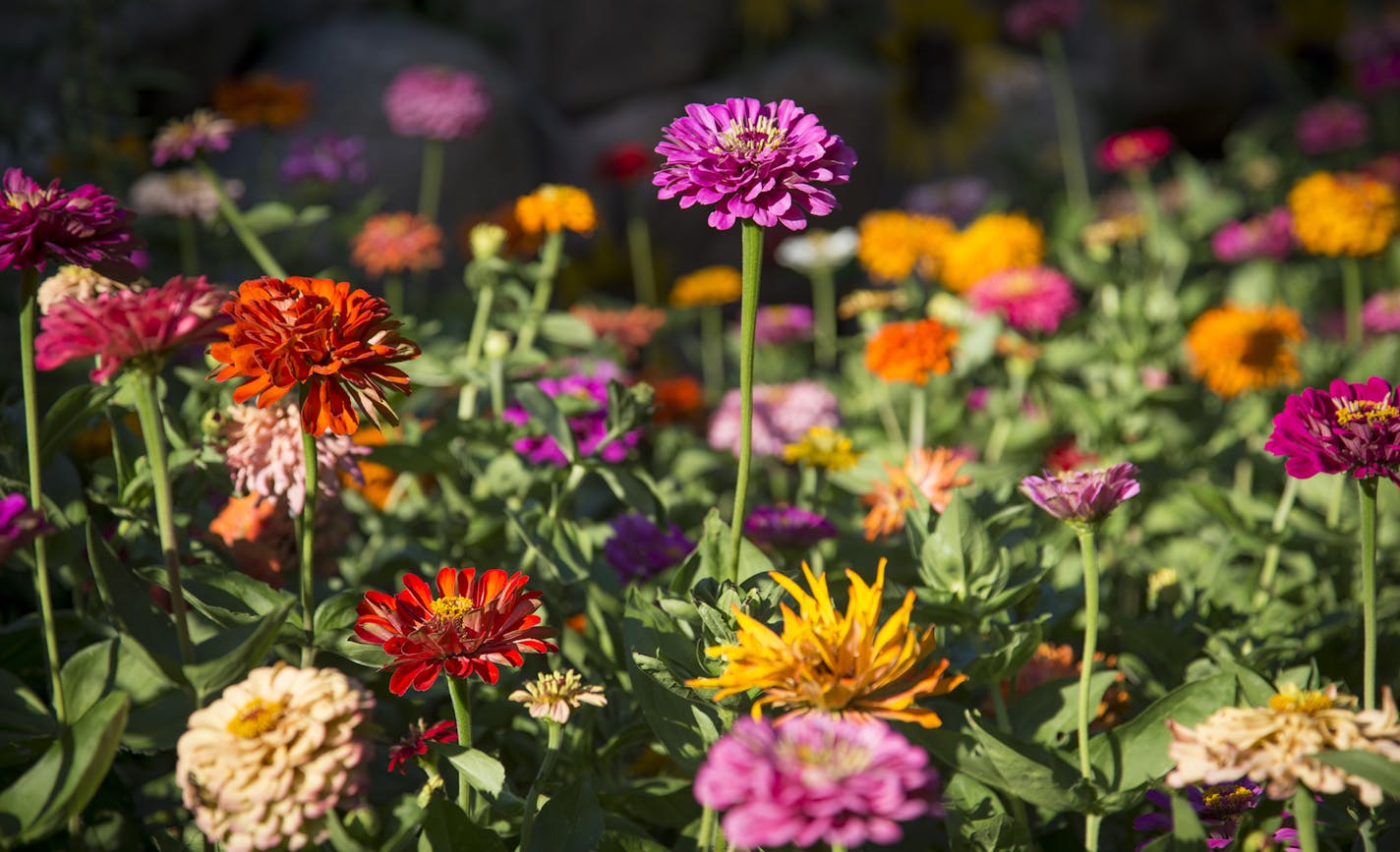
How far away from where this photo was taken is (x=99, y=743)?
0.80 meters

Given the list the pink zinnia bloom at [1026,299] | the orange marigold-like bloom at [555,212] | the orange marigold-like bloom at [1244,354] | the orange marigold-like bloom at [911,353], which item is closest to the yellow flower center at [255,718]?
the orange marigold-like bloom at [555,212]

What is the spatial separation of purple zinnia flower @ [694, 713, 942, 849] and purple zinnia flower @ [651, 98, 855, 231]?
1.35 ft

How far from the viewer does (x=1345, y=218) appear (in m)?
2.21

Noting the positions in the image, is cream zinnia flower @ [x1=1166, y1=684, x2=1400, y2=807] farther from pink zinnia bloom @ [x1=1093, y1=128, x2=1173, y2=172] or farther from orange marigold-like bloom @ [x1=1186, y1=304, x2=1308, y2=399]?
pink zinnia bloom @ [x1=1093, y1=128, x2=1173, y2=172]

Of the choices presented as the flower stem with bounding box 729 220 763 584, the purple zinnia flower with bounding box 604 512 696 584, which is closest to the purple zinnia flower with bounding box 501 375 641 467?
the purple zinnia flower with bounding box 604 512 696 584

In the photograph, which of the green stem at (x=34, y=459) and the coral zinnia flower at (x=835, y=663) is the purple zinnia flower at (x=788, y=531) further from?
the green stem at (x=34, y=459)

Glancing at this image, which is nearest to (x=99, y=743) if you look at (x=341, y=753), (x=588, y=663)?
(x=341, y=753)

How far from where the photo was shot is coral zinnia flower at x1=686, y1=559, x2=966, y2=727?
0.82m

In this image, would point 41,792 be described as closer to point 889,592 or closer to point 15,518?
point 15,518

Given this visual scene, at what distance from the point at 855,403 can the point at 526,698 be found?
150 cm

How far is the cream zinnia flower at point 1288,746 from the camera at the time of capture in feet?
2.65

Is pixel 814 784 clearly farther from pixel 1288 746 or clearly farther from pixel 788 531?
pixel 788 531

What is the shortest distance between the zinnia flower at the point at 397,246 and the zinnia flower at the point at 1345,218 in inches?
67.7

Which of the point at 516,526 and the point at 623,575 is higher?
the point at 516,526
